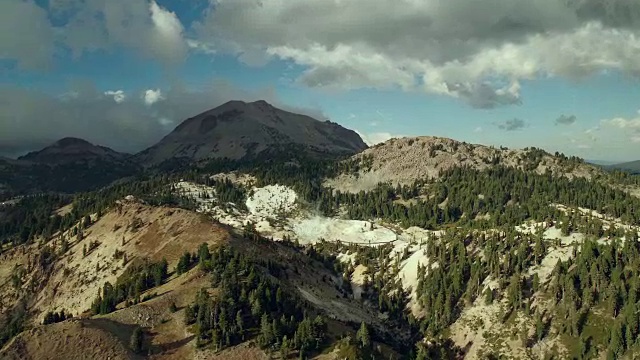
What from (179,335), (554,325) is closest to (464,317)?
(554,325)

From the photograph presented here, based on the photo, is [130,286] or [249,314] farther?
[130,286]

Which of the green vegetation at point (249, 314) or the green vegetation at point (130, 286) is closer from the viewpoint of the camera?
the green vegetation at point (249, 314)

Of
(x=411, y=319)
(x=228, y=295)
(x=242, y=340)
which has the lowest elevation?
(x=411, y=319)

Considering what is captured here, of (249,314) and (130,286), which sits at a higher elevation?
(130,286)

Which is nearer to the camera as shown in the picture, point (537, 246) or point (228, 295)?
point (228, 295)

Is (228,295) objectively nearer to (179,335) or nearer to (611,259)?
(179,335)

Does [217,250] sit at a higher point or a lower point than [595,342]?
higher

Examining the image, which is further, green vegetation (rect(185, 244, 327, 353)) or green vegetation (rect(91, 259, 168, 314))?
green vegetation (rect(91, 259, 168, 314))

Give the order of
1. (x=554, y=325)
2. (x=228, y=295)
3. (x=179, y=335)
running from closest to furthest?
1. (x=179, y=335)
2. (x=228, y=295)
3. (x=554, y=325)

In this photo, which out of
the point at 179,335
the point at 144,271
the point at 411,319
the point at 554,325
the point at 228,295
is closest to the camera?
the point at 179,335
